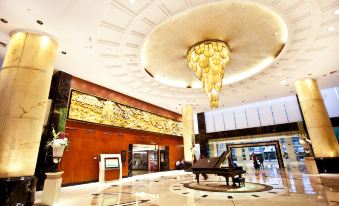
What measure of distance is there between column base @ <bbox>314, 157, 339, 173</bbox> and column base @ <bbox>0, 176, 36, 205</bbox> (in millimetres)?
11519

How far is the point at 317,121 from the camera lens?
909 centimetres

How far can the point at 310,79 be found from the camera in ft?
31.8

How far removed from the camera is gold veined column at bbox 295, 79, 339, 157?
28.8ft

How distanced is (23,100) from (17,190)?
213cm

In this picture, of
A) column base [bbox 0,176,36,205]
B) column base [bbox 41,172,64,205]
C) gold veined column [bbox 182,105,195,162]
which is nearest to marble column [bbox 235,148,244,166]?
gold veined column [bbox 182,105,195,162]

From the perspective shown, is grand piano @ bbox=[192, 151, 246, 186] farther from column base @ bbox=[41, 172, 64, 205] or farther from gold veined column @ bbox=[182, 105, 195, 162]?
gold veined column @ bbox=[182, 105, 195, 162]

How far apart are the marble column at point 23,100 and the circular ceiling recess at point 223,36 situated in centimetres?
341

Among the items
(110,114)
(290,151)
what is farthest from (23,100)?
(290,151)

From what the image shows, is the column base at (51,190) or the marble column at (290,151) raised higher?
the marble column at (290,151)

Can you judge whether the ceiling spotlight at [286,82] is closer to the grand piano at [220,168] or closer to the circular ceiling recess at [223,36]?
the circular ceiling recess at [223,36]

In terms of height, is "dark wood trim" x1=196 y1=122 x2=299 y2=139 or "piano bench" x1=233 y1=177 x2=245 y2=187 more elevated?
"dark wood trim" x1=196 y1=122 x2=299 y2=139

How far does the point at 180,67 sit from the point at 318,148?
8.02 m

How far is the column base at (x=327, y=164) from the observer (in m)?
8.38

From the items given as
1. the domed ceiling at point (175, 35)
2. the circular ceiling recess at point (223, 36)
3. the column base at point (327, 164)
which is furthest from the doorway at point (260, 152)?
the circular ceiling recess at point (223, 36)
